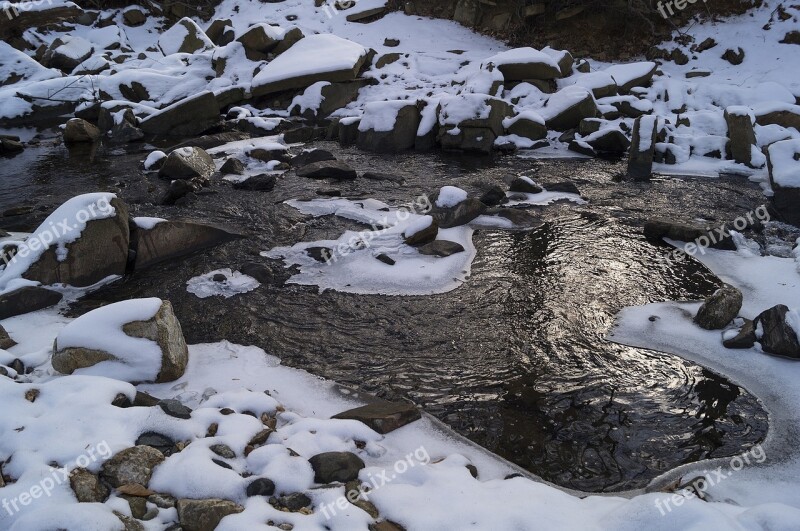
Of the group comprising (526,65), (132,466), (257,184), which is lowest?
(257,184)

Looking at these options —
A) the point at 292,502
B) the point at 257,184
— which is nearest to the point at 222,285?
the point at 257,184

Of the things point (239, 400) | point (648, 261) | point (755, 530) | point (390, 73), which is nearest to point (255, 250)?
point (239, 400)

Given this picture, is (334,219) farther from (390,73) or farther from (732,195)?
(390,73)

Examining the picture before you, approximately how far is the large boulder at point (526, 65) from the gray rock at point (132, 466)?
12320 mm

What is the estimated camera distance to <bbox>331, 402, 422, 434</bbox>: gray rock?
400cm

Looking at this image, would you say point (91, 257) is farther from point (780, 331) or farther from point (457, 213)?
point (780, 331)

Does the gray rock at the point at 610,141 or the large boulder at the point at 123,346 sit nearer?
the large boulder at the point at 123,346

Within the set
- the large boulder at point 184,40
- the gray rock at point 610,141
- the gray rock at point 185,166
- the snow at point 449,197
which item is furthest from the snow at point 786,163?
the large boulder at point 184,40

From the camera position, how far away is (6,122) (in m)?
15.0

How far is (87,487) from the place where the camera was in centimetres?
308

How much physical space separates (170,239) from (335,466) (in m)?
4.43

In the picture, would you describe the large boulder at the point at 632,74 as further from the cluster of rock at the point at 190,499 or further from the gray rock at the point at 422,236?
the cluster of rock at the point at 190,499

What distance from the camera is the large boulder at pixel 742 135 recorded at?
34.5 feet

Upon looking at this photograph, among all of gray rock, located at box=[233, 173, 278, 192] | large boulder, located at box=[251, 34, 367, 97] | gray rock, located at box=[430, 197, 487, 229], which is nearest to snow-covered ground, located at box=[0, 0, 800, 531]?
gray rock, located at box=[430, 197, 487, 229]
